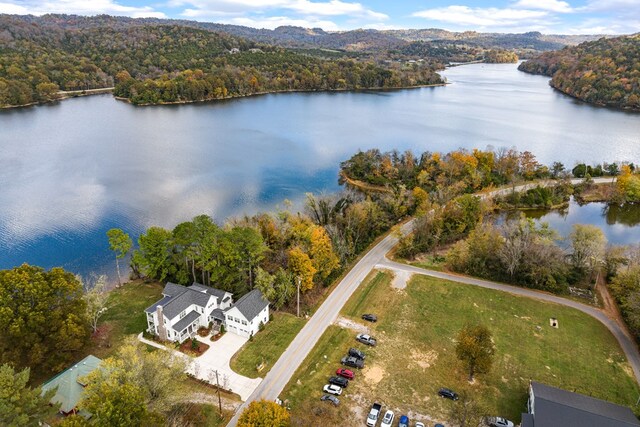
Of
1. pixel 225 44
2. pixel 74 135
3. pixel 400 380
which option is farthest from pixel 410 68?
pixel 400 380

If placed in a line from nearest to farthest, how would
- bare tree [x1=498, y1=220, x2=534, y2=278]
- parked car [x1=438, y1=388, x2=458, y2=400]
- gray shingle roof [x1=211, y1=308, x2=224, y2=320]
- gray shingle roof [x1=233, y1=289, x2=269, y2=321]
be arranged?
parked car [x1=438, y1=388, x2=458, y2=400] → gray shingle roof [x1=233, y1=289, x2=269, y2=321] → gray shingle roof [x1=211, y1=308, x2=224, y2=320] → bare tree [x1=498, y1=220, x2=534, y2=278]

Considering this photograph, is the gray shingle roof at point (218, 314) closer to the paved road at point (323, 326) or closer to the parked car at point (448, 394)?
the paved road at point (323, 326)

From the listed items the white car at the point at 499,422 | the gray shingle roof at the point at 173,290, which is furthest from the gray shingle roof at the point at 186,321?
the white car at the point at 499,422

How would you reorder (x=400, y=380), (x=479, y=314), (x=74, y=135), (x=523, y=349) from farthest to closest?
(x=74, y=135)
(x=479, y=314)
(x=523, y=349)
(x=400, y=380)

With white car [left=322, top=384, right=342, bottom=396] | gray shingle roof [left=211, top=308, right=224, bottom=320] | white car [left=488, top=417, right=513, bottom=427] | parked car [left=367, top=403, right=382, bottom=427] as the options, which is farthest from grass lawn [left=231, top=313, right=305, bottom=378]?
white car [left=488, top=417, right=513, bottom=427]

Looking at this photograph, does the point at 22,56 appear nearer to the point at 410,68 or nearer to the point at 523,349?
the point at 410,68

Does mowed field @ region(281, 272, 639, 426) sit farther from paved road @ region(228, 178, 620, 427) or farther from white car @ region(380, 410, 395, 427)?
white car @ region(380, 410, 395, 427)
